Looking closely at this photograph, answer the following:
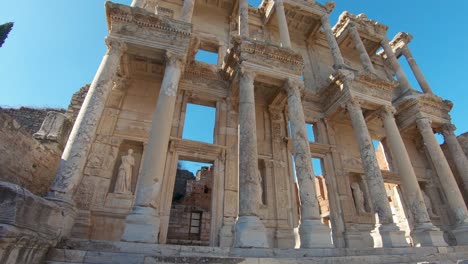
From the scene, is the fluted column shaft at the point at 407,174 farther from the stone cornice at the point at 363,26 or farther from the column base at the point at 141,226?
the column base at the point at 141,226

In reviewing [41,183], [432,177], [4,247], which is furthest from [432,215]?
[41,183]

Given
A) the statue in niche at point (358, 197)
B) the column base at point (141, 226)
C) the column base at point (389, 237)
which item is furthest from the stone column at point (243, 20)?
the column base at point (389, 237)

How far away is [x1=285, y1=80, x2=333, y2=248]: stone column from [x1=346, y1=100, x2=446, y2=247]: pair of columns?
105 inches

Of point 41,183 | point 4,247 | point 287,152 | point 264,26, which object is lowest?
point 4,247

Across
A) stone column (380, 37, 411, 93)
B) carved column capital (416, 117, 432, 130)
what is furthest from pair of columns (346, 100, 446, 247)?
stone column (380, 37, 411, 93)

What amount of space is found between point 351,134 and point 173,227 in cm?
1138

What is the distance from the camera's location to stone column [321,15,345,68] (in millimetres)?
12789

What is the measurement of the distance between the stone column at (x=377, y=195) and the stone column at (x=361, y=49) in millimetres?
3773

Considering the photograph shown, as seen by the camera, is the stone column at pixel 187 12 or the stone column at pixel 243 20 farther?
the stone column at pixel 243 20

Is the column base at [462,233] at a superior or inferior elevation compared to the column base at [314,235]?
superior

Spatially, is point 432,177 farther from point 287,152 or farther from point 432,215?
point 287,152

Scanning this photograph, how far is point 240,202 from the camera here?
7574 mm

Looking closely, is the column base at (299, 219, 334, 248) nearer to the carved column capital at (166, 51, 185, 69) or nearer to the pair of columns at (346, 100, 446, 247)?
the pair of columns at (346, 100, 446, 247)

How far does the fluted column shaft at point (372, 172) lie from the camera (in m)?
9.07
